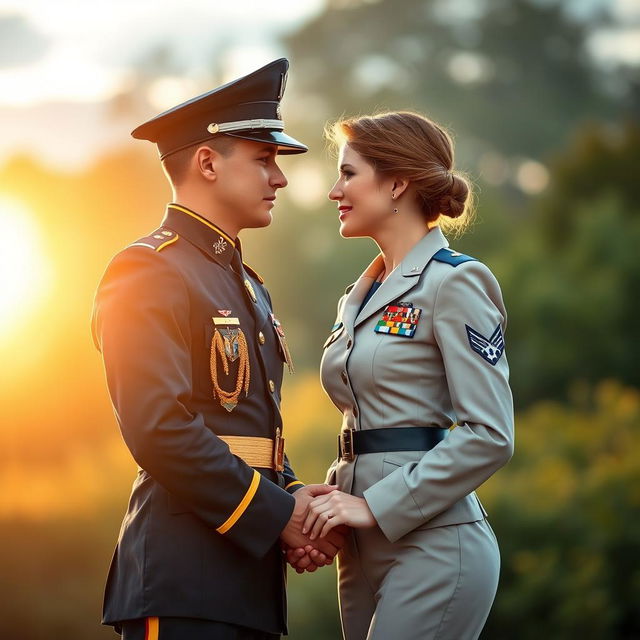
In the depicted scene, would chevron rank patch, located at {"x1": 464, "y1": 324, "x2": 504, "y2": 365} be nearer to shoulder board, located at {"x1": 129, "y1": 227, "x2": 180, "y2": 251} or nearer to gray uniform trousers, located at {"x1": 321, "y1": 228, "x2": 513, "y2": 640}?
gray uniform trousers, located at {"x1": 321, "y1": 228, "x2": 513, "y2": 640}

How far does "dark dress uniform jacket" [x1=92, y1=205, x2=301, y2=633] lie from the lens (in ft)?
8.83

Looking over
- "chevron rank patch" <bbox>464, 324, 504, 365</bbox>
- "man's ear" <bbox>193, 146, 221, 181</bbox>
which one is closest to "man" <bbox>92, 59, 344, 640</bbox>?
"man's ear" <bbox>193, 146, 221, 181</bbox>

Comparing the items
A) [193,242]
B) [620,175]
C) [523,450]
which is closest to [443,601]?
[193,242]

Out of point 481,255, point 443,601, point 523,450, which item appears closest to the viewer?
point 443,601

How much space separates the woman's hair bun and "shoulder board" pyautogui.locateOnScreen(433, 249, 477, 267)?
0.14 metres

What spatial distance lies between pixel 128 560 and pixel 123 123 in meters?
22.8

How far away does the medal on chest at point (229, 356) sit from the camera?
286 cm

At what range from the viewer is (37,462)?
13.9 m

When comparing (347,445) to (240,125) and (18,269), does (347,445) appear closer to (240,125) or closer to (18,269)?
(240,125)

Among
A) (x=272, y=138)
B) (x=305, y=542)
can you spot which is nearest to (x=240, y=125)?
(x=272, y=138)

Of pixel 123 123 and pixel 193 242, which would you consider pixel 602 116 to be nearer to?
pixel 123 123

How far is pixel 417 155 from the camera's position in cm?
306

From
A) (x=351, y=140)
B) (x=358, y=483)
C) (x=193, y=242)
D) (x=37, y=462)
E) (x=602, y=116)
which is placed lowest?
(x=37, y=462)

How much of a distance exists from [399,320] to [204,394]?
22.0 inches
